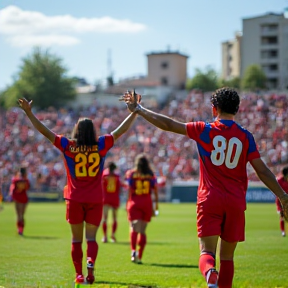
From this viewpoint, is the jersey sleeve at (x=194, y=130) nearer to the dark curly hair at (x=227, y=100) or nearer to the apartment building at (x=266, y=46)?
the dark curly hair at (x=227, y=100)

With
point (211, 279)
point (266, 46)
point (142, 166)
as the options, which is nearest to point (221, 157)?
point (211, 279)

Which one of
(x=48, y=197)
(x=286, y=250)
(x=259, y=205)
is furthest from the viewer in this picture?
(x=48, y=197)

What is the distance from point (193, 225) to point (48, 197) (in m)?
19.5

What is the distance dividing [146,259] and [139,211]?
1.00 metres

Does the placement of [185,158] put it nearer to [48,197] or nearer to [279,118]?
[279,118]

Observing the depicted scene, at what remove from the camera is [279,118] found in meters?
36.1

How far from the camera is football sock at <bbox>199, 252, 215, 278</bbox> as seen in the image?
21.1 ft

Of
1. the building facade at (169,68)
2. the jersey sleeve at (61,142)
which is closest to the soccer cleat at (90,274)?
the jersey sleeve at (61,142)

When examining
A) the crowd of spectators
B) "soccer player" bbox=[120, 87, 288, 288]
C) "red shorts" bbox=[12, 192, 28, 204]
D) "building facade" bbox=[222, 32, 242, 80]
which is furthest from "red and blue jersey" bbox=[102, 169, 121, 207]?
"building facade" bbox=[222, 32, 242, 80]

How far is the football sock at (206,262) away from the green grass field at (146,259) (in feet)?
9.44

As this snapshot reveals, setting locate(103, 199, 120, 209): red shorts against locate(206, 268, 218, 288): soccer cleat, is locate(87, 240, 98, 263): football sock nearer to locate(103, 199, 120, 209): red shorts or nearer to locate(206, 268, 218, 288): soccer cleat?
locate(206, 268, 218, 288): soccer cleat

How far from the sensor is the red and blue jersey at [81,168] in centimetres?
880

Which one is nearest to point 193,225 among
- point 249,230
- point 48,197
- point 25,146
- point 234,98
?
point 249,230

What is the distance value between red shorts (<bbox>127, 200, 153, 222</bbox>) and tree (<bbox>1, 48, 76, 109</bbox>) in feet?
137
